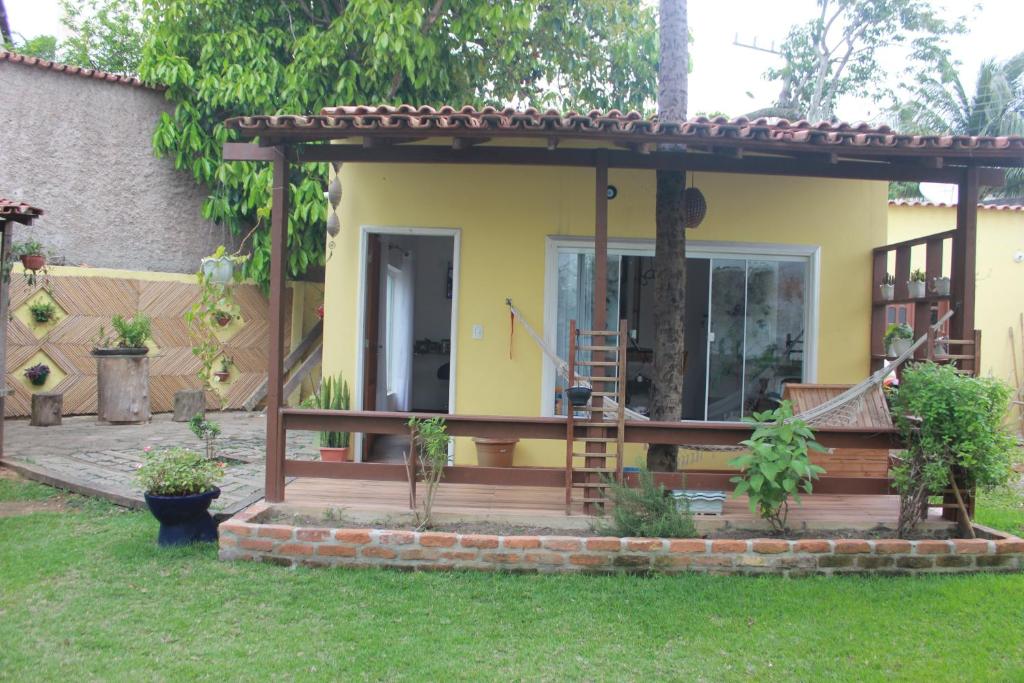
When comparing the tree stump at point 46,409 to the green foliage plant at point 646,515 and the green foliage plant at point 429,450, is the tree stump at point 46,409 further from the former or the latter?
the green foliage plant at point 646,515

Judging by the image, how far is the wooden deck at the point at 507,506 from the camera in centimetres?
461

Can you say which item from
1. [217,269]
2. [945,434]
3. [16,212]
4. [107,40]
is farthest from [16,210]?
[107,40]

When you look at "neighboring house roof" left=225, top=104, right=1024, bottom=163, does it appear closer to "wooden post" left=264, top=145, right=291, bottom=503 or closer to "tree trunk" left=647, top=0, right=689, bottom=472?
"wooden post" left=264, top=145, right=291, bottom=503

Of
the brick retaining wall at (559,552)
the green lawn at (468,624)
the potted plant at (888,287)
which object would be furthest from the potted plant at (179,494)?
the potted plant at (888,287)

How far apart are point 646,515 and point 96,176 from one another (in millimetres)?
8592

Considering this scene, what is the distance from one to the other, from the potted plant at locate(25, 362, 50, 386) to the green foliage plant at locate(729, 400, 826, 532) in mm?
8145

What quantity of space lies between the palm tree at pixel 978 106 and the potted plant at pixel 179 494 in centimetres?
1620

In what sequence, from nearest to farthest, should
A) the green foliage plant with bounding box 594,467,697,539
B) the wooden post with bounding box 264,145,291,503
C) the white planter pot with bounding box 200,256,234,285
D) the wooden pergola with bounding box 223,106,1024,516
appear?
the green foliage plant with bounding box 594,467,697,539 < the wooden pergola with bounding box 223,106,1024,516 < the wooden post with bounding box 264,145,291,503 < the white planter pot with bounding box 200,256,234,285

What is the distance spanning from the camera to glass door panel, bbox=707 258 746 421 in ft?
21.3

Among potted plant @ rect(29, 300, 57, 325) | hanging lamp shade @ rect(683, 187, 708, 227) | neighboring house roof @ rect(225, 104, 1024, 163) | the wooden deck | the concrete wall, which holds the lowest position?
the wooden deck

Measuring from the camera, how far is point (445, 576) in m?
4.08

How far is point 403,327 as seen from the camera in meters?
7.73

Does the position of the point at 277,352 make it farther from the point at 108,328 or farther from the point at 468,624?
the point at 108,328

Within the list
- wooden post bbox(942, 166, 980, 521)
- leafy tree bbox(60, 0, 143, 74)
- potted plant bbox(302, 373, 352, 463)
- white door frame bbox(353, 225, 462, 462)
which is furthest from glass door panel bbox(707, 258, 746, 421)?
leafy tree bbox(60, 0, 143, 74)
